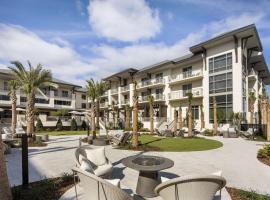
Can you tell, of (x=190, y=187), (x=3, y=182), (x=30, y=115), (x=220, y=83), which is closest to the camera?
(x=190, y=187)

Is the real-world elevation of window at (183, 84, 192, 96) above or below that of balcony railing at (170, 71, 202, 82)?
below

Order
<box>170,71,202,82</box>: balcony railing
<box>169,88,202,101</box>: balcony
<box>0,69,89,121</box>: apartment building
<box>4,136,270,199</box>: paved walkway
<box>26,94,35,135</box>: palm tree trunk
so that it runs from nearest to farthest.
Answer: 1. <box>4,136,270,199</box>: paved walkway
2. <box>26,94,35,135</box>: palm tree trunk
3. <box>169,88,202,101</box>: balcony
4. <box>170,71,202,82</box>: balcony railing
5. <box>0,69,89,121</box>: apartment building

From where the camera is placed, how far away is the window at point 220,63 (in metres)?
28.5

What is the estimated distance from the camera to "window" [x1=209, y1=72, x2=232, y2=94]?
1121 inches

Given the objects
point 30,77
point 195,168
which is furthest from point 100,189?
point 30,77

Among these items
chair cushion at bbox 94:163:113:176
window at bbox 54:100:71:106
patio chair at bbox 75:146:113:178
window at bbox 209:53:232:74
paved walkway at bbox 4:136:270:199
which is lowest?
paved walkway at bbox 4:136:270:199

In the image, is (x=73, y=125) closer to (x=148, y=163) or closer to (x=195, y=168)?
(x=195, y=168)

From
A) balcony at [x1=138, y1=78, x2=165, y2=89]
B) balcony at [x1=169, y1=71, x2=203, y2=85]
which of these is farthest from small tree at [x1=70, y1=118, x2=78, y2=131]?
balcony at [x1=169, y1=71, x2=203, y2=85]

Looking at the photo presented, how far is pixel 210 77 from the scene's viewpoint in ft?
100

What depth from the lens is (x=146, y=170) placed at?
5.51 meters

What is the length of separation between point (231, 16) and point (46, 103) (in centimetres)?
4117

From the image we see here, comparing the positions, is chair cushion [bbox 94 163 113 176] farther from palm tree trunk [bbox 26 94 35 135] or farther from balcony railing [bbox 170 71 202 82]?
balcony railing [bbox 170 71 202 82]

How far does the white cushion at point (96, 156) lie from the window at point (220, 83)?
82.2 feet

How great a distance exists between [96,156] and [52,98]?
1717 inches
